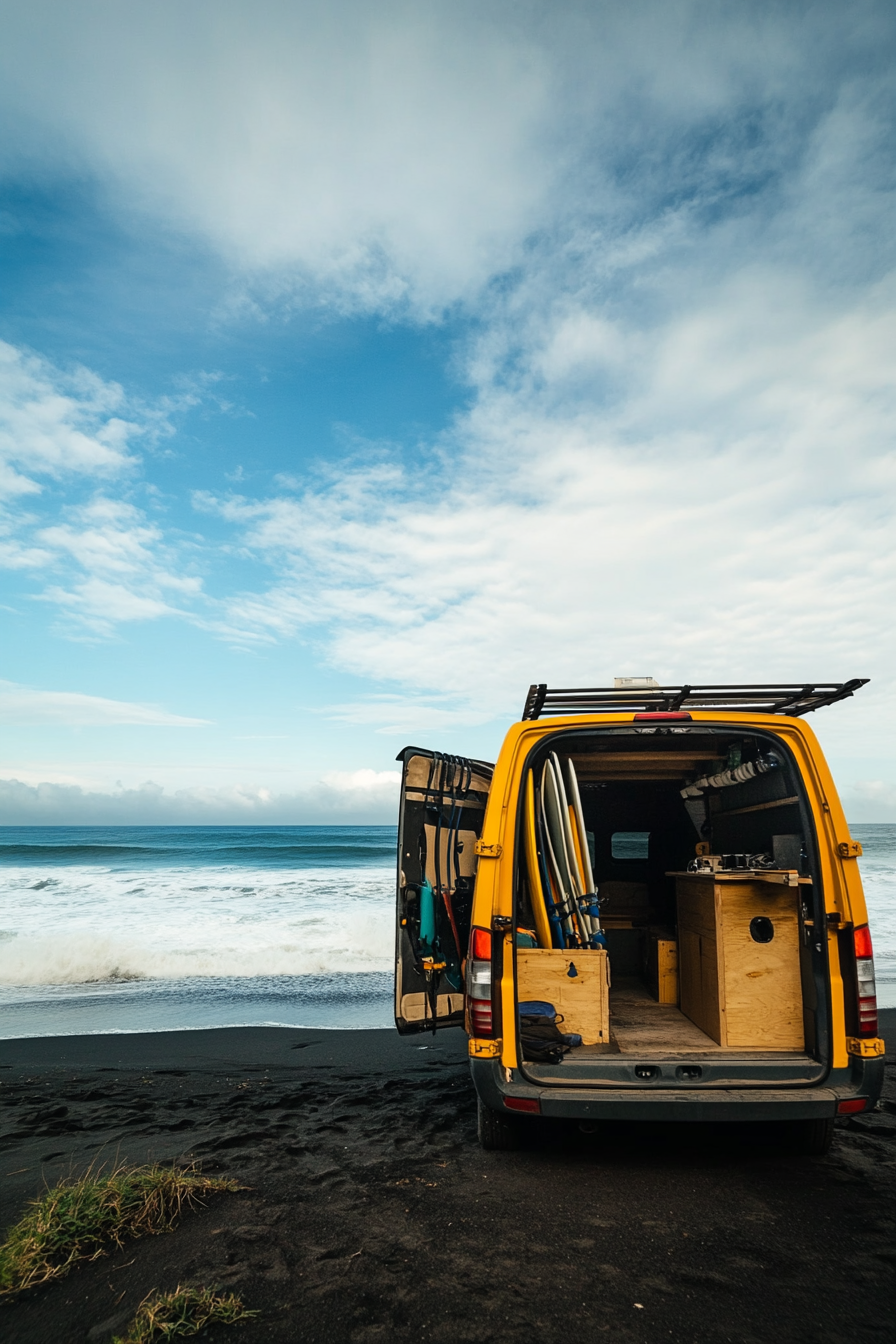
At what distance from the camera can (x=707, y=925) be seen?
4332mm

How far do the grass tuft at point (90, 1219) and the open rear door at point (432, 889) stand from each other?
57.0 inches

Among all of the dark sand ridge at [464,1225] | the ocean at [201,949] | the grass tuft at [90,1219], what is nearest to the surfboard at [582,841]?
the dark sand ridge at [464,1225]

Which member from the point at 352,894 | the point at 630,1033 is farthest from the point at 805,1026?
the point at 352,894

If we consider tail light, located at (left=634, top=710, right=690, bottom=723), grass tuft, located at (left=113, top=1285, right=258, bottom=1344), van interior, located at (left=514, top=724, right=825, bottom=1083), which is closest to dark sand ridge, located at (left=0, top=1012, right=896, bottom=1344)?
grass tuft, located at (left=113, top=1285, right=258, bottom=1344)

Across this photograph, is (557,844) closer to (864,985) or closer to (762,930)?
(762,930)

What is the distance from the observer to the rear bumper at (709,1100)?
3.36 meters

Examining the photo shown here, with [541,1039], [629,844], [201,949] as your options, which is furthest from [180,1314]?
[201,949]

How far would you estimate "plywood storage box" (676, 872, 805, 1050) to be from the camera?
3.94 metres

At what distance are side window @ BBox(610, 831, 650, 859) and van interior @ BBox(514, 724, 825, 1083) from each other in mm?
301

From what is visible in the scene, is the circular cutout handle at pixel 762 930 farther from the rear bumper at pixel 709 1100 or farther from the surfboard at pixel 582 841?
the surfboard at pixel 582 841

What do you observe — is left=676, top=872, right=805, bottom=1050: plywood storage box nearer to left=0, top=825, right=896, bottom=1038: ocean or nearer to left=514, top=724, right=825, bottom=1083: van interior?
left=514, top=724, right=825, bottom=1083: van interior

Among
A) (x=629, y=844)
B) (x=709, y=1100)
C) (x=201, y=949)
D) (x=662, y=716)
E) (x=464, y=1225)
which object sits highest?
(x=662, y=716)

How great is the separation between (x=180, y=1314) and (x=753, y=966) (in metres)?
3.03

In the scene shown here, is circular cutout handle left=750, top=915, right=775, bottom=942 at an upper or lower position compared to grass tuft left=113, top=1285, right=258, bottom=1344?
upper
